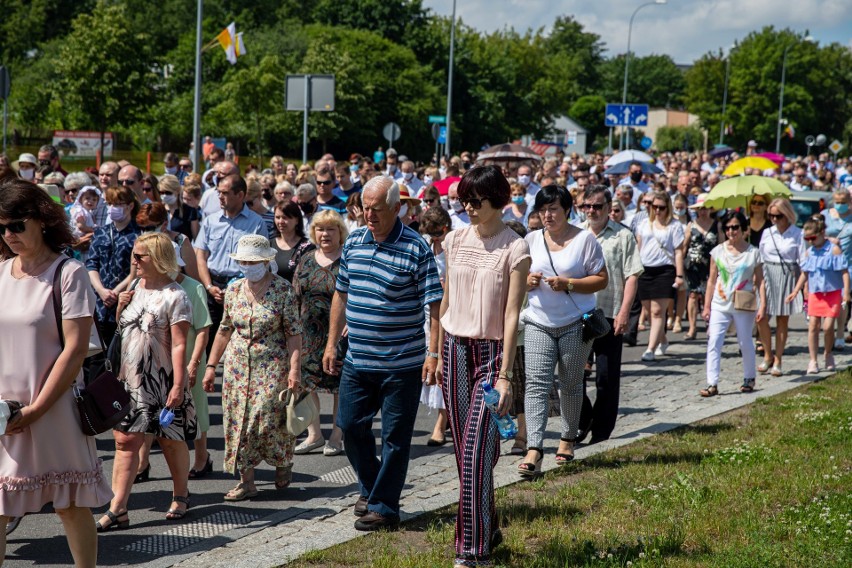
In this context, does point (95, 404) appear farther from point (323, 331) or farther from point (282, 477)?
point (323, 331)

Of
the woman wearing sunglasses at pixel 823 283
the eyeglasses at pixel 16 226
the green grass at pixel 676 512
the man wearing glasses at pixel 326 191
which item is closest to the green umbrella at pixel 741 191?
the woman wearing sunglasses at pixel 823 283

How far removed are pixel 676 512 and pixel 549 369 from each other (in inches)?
59.4

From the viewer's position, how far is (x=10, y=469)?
4500 mm

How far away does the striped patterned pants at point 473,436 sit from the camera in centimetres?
520

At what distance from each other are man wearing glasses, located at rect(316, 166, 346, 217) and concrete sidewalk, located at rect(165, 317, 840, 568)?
Result: 137 inches

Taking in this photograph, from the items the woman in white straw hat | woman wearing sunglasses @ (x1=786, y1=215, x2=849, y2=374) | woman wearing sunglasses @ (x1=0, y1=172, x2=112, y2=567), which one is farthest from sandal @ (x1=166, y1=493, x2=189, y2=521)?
woman wearing sunglasses @ (x1=786, y1=215, x2=849, y2=374)

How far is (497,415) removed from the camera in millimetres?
5285

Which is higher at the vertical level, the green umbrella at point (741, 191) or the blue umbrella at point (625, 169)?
the blue umbrella at point (625, 169)

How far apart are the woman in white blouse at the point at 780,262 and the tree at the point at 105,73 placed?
3152cm

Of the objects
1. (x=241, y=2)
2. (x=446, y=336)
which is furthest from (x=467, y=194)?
(x=241, y=2)

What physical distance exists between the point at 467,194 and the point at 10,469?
8.24ft

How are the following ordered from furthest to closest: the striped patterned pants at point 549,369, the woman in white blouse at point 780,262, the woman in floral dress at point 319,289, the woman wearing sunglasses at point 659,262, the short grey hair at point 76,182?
the woman wearing sunglasses at point 659,262, the woman in white blouse at point 780,262, the short grey hair at point 76,182, the woman in floral dress at point 319,289, the striped patterned pants at point 549,369

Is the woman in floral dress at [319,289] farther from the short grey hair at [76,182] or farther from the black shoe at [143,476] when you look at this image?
the short grey hair at [76,182]

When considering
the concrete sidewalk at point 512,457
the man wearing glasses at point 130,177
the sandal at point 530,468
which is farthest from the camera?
the man wearing glasses at point 130,177
